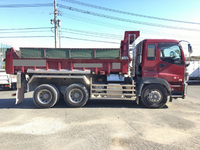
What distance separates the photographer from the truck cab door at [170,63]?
6.16 m

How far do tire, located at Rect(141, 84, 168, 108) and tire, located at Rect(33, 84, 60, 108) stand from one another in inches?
153

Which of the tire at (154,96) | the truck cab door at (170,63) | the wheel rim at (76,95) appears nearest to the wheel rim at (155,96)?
the tire at (154,96)

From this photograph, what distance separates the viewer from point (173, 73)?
244 inches

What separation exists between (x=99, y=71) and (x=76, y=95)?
59.2 inches

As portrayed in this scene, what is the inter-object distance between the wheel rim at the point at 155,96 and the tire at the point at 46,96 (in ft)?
13.5

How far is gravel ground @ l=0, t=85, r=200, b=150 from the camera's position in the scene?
3299mm

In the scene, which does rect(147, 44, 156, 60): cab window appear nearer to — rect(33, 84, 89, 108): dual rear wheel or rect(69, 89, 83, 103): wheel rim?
rect(33, 84, 89, 108): dual rear wheel

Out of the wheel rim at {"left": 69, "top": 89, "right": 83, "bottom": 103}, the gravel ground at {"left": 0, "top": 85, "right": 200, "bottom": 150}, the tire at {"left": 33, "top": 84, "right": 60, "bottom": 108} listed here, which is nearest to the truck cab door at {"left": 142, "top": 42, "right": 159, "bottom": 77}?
the gravel ground at {"left": 0, "top": 85, "right": 200, "bottom": 150}

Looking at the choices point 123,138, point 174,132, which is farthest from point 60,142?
point 174,132

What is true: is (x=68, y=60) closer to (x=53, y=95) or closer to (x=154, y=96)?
(x=53, y=95)

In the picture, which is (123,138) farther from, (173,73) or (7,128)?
(173,73)

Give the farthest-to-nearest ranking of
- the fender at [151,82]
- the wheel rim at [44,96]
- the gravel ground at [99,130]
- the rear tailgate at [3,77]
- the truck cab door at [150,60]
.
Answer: the rear tailgate at [3,77] < the wheel rim at [44,96] < the truck cab door at [150,60] < the fender at [151,82] < the gravel ground at [99,130]

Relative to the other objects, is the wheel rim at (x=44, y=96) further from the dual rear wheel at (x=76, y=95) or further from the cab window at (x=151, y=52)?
the cab window at (x=151, y=52)

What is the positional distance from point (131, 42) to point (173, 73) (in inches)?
93.9
